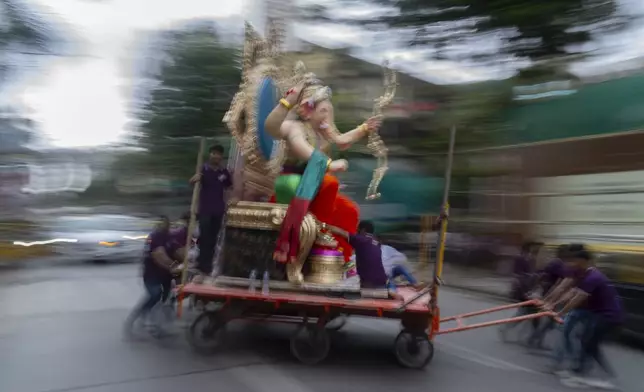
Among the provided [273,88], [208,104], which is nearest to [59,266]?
[208,104]

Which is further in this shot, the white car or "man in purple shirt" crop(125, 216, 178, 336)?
the white car

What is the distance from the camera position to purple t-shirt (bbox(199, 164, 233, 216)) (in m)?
6.70

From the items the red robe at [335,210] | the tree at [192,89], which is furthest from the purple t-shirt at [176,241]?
the tree at [192,89]

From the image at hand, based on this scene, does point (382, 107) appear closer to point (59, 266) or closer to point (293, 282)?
point (293, 282)

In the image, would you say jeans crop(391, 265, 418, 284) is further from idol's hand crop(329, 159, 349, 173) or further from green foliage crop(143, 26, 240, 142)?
green foliage crop(143, 26, 240, 142)

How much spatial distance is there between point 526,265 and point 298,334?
3579 millimetres

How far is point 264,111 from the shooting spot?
6570 millimetres

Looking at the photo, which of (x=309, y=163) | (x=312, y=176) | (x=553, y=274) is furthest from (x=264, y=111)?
(x=553, y=274)

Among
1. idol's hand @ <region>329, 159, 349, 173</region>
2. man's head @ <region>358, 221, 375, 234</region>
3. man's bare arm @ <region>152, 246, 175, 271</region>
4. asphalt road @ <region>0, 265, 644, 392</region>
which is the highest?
idol's hand @ <region>329, 159, 349, 173</region>

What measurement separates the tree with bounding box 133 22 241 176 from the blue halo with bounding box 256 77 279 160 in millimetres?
11198

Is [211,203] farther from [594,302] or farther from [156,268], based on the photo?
[594,302]

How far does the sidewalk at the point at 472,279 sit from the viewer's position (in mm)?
12305

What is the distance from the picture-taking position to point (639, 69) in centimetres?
944

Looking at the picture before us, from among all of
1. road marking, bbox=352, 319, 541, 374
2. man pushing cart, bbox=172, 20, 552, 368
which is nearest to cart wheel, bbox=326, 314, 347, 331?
road marking, bbox=352, 319, 541, 374
